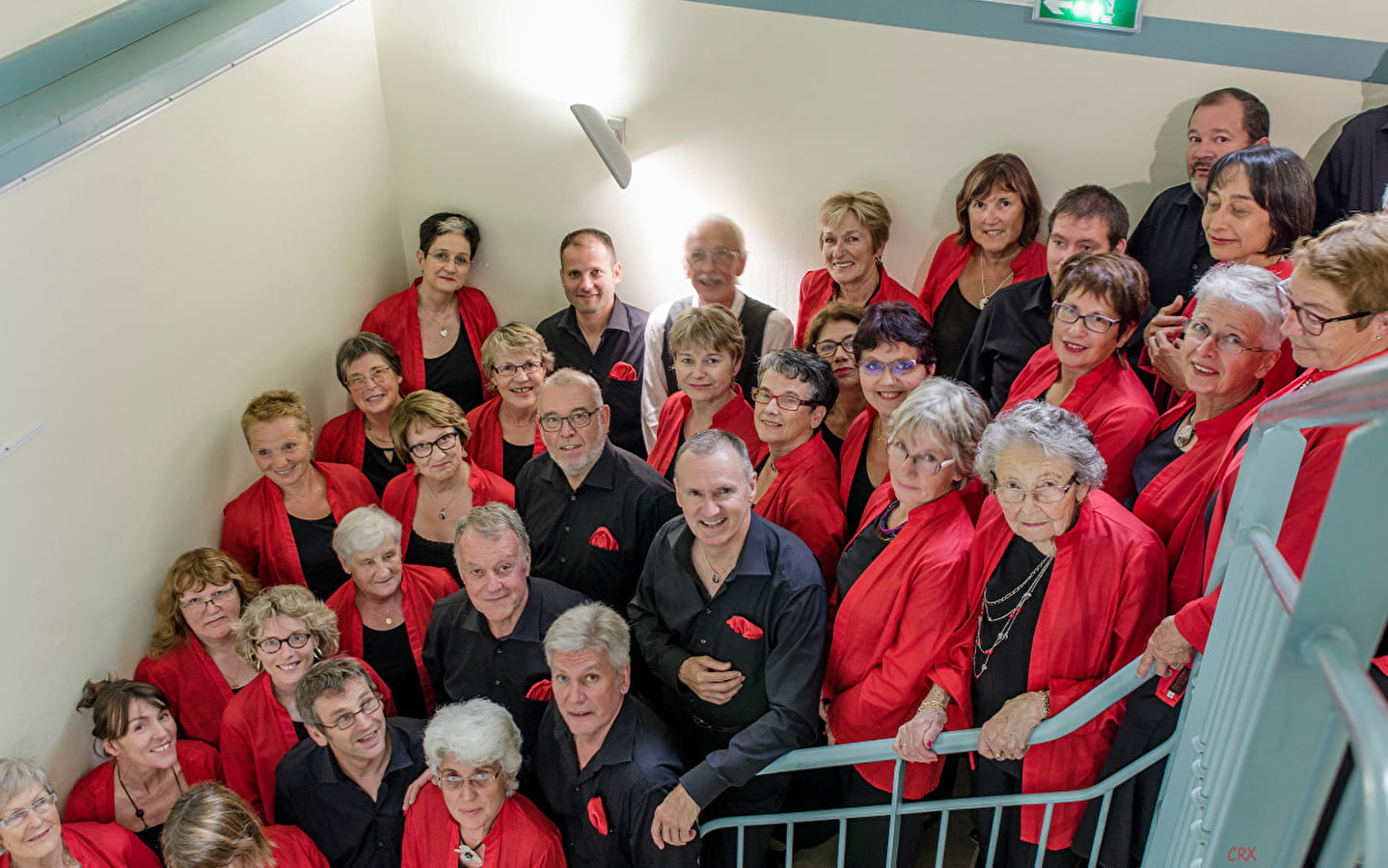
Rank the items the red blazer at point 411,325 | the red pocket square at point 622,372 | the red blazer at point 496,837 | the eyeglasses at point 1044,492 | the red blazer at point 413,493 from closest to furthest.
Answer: the eyeglasses at point 1044,492, the red blazer at point 496,837, the red blazer at point 413,493, the red pocket square at point 622,372, the red blazer at point 411,325

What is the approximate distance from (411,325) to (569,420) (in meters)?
1.57

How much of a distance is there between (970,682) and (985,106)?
2425 mm

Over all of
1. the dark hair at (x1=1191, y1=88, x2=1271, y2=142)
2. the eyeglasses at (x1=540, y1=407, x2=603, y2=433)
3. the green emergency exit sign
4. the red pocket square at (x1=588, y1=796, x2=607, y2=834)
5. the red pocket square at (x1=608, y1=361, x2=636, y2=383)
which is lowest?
the red pocket square at (x1=588, y1=796, x2=607, y2=834)

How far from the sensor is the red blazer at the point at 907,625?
2.74 m

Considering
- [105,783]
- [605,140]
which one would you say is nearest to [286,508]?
[105,783]

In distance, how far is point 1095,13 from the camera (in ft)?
12.7

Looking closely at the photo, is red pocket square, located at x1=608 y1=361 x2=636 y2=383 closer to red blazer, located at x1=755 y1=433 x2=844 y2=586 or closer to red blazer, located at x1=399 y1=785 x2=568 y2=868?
red blazer, located at x1=755 y1=433 x2=844 y2=586

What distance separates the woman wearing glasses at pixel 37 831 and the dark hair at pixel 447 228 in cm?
265

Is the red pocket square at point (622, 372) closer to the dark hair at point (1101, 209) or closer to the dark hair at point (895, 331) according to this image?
the dark hair at point (895, 331)

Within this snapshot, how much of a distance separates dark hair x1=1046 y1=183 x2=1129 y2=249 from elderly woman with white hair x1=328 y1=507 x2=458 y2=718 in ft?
8.10

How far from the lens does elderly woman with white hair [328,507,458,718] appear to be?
352 cm

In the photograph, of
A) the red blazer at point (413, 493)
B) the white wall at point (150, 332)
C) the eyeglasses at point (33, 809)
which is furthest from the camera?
the red blazer at point (413, 493)

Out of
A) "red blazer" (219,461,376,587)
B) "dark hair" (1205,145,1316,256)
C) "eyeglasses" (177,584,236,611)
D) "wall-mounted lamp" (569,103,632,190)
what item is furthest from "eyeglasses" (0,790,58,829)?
"dark hair" (1205,145,1316,256)

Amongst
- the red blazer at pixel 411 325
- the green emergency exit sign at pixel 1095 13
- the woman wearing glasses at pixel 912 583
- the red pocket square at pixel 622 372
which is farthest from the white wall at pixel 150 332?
the green emergency exit sign at pixel 1095 13
